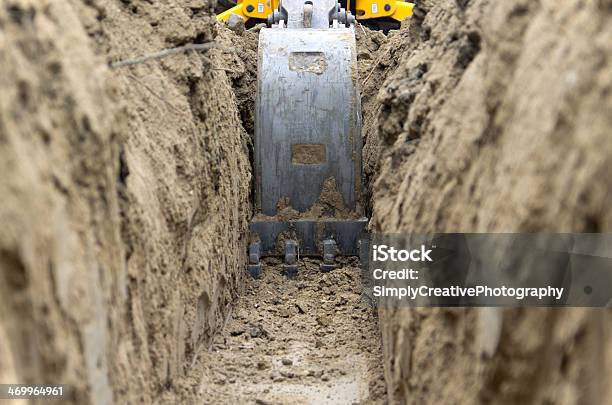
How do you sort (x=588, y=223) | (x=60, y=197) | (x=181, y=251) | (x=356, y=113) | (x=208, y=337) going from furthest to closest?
(x=356, y=113), (x=208, y=337), (x=181, y=251), (x=60, y=197), (x=588, y=223)

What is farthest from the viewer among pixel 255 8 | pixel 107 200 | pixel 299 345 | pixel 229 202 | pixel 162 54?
pixel 255 8

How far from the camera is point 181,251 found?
12.1 feet

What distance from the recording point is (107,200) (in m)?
2.70

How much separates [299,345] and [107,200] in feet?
6.07

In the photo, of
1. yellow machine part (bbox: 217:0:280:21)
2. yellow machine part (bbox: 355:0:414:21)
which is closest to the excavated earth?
yellow machine part (bbox: 217:0:280:21)

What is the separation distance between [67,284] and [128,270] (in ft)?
2.10

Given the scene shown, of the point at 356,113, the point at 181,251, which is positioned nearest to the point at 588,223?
the point at 181,251

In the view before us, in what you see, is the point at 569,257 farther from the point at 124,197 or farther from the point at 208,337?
the point at 208,337

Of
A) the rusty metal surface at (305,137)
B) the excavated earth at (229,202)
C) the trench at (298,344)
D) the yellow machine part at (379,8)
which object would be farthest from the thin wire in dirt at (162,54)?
the yellow machine part at (379,8)

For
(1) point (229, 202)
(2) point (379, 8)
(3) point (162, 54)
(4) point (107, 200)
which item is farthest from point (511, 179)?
(2) point (379, 8)

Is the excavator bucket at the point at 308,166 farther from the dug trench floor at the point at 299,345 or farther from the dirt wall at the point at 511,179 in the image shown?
the dirt wall at the point at 511,179

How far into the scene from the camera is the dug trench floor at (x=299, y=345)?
3697 mm

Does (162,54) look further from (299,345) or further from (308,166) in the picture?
(308,166)

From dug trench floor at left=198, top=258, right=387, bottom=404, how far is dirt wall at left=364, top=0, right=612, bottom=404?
0.39 m
